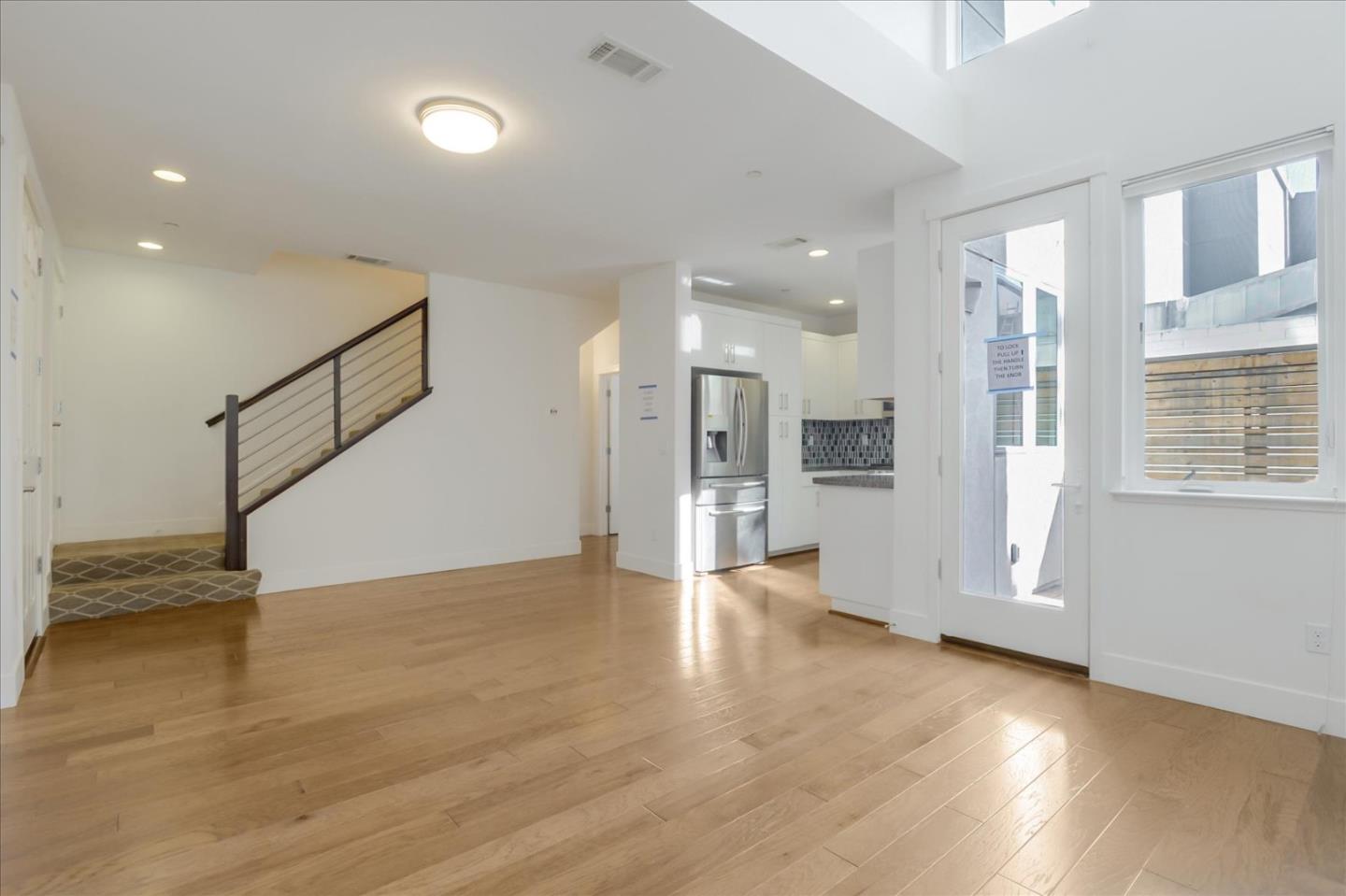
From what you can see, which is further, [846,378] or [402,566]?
[846,378]

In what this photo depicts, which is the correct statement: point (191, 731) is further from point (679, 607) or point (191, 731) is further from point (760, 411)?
point (760, 411)

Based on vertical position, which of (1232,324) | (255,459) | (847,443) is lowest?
(255,459)

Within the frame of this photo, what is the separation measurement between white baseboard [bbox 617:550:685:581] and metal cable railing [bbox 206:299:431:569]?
8.00 ft

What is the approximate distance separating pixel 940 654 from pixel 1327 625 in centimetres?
157

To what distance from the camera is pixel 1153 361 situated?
312cm

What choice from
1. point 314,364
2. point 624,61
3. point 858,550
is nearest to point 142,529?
point 314,364

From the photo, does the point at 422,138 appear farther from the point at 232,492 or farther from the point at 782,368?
the point at 782,368

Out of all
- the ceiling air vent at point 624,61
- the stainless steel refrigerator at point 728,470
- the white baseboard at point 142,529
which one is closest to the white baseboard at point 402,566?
the white baseboard at point 142,529

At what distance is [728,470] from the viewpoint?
20.4ft

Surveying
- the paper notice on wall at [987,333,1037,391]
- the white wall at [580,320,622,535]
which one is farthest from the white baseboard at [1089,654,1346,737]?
the white wall at [580,320,622,535]

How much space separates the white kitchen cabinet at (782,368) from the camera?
266 inches

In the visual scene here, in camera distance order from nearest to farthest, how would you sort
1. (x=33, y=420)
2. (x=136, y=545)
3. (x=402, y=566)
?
(x=33, y=420) → (x=136, y=545) → (x=402, y=566)

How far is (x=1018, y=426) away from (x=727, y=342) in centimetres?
323

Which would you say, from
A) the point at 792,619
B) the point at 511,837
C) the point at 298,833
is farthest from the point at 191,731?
the point at 792,619
